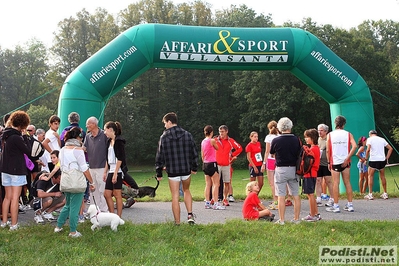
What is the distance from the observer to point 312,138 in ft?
26.0

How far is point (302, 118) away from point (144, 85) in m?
16.1

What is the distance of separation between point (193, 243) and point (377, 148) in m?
6.42

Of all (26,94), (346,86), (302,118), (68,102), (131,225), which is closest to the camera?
(131,225)

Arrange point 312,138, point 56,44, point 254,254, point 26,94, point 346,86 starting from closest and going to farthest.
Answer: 1. point 254,254
2. point 312,138
3. point 346,86
4. point 56,44
5. point 26,94

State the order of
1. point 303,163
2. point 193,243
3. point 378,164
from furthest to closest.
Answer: point 378,164 → point 303,163 → point 193,243

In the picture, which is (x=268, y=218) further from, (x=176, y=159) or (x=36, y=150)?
(x=36, y=150)

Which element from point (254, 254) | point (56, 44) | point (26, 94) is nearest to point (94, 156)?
point (254, 254)

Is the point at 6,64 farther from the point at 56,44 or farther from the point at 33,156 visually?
the point at 33,156

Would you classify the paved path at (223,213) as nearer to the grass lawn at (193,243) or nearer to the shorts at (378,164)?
the grass lawn at (193,243)


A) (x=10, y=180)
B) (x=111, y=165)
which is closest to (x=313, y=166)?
(x=111, y=165)

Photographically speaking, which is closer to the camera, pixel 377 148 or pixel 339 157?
pixel 339 157

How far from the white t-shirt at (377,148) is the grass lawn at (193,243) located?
152 inches

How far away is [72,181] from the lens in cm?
611

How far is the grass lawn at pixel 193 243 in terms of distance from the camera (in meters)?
5.38
